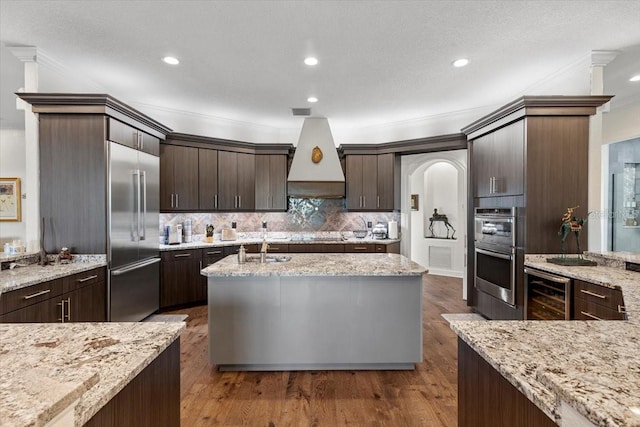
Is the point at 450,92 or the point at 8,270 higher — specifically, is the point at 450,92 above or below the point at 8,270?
above

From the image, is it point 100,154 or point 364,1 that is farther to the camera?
point 100,154

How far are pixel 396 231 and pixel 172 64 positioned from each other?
4080 mm

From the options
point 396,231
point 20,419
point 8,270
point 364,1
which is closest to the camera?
point 20,419

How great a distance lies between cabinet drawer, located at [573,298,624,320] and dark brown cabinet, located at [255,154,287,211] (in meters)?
4.10

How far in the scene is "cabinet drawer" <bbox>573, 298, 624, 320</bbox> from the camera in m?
2.22

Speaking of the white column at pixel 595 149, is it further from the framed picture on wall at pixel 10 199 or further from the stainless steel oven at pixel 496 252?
the framed picture on wall at pixel 10 199

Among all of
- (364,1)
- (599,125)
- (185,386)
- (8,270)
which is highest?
(364,1)

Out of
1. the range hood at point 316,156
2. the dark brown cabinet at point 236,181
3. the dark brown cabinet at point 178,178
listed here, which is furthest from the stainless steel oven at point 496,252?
the dark brown cabinet at point 178,178

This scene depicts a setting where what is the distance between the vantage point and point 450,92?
4.30 meters

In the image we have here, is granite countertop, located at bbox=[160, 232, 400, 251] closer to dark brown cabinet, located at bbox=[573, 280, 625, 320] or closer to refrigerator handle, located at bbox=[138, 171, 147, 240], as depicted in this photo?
refrigerator handle, located at bbox=[138, 171, 147, 240]

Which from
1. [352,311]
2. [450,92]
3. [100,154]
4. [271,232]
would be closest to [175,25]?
[100,154]

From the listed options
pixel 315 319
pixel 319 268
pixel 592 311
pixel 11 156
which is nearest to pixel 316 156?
pixel 319 268

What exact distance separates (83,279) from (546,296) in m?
4.14

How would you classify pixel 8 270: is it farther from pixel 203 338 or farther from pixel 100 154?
pixel 203 338
